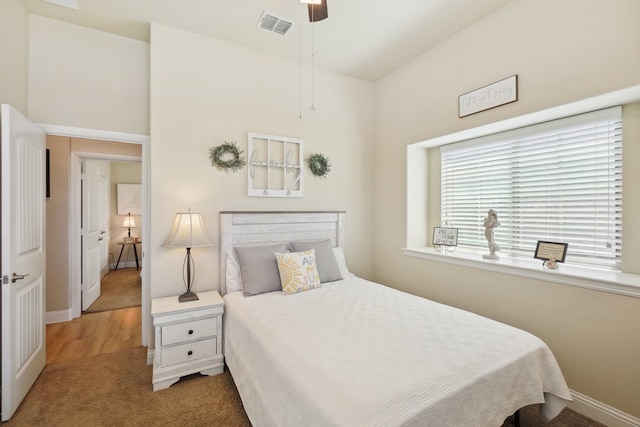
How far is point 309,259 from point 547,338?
1.90 meters

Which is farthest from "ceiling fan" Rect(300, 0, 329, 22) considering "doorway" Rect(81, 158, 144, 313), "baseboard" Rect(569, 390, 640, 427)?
"doorway" Rect(81, 158, 144, 313)

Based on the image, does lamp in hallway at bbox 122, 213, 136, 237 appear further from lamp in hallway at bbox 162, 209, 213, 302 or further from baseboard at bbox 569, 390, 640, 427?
baseboard at bbox 569, 390, 640, 427

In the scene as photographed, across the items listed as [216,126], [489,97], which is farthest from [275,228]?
[489,97]

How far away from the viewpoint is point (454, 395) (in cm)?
125

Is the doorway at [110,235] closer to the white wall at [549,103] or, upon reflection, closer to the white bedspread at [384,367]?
the white bedspread at [384,367]

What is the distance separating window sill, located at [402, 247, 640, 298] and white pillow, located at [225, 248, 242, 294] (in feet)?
6.36

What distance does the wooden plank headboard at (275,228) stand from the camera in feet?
9.18

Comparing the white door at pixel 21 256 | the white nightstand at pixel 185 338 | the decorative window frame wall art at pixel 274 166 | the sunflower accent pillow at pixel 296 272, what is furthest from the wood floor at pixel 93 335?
the decorative window frame wall art at pixel 274 166

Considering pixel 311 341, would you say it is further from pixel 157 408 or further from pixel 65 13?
pixel 65 13

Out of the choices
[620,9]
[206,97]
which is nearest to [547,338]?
[620,9]

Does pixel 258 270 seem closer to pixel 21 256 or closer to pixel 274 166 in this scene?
pixel 274 166

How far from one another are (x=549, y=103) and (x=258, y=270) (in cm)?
260

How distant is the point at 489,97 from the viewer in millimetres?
2475

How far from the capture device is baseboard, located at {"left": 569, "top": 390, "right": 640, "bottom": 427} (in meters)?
1.78
